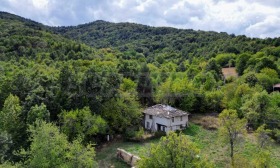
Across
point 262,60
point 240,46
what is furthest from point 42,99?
point 240,46

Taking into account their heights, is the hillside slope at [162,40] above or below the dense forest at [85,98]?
above

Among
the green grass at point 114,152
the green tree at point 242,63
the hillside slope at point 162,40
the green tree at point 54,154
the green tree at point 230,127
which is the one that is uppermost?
the hillside slope at point 162,40

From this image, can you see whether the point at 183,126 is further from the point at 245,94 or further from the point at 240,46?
the point at 240,46

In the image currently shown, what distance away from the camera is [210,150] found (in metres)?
37.3

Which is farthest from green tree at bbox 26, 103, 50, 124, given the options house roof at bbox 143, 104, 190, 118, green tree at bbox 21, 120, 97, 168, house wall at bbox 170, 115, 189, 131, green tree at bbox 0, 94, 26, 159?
house wall at bbox 170, 115, 189, 131

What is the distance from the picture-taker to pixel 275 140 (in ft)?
131

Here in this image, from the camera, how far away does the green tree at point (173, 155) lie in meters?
20.7

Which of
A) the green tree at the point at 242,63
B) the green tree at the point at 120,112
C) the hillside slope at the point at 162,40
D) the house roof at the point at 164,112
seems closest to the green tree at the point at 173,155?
the green tree at the point at 120,112

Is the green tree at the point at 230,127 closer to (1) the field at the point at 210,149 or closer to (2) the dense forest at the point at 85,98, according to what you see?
(2) the dense forest at the point at 85,98

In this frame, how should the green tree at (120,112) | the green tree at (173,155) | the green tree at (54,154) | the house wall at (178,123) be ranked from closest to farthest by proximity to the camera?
the green tree at (173,155) → the green tree at (54,154) → the green tree at (120,112) → the house wall at (178,123)

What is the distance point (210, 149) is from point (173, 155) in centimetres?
1803

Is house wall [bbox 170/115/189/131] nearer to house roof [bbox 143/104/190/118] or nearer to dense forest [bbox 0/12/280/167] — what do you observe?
house roof [bbox 143/104/190/118]

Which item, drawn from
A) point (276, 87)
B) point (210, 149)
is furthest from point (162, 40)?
point (210, 149)

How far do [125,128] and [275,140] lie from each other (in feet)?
64.3
